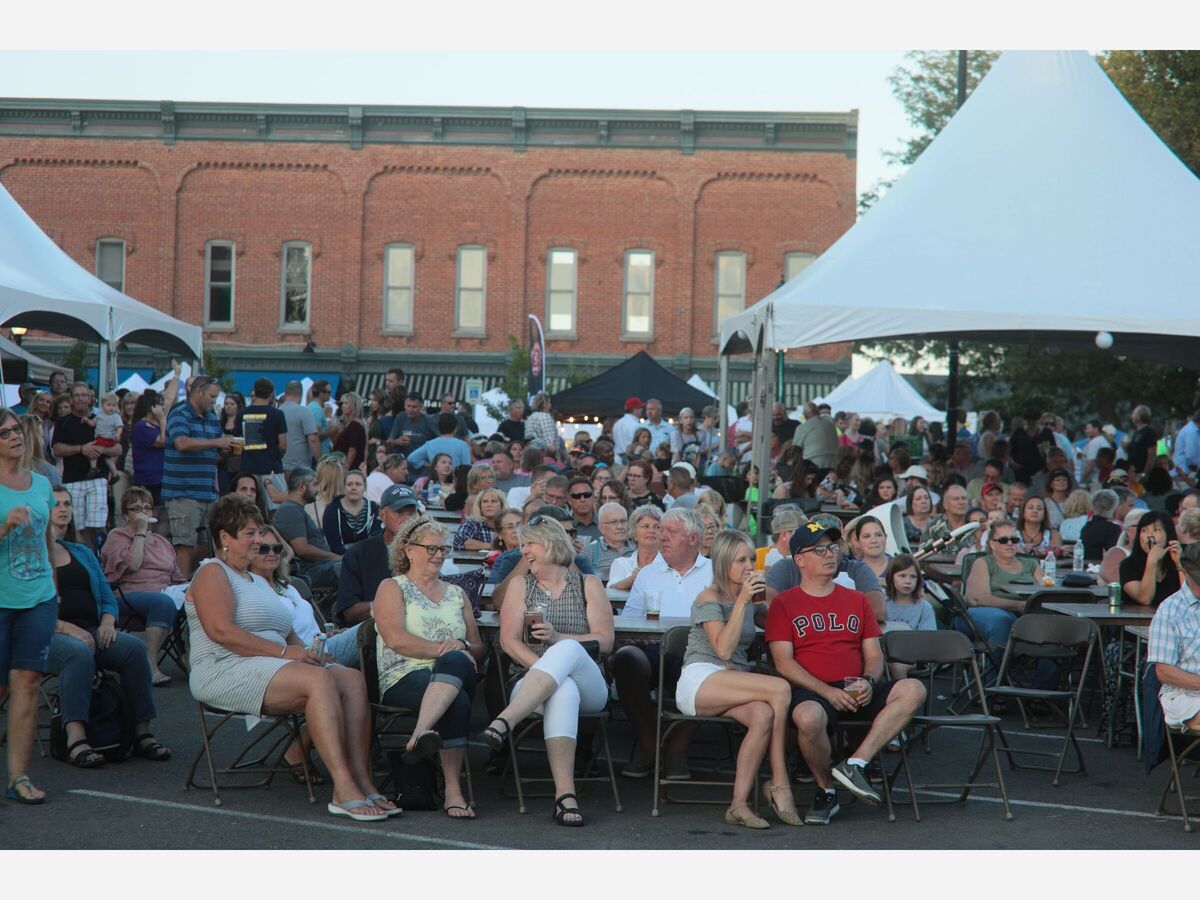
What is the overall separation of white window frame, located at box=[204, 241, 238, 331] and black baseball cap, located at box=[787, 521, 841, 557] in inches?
1149

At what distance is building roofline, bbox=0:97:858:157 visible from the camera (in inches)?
1302

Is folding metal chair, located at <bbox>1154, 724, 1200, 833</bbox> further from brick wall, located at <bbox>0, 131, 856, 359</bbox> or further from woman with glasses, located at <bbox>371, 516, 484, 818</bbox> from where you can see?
brick wall, located at <bbox>0, 131, 856, 359</bbox>

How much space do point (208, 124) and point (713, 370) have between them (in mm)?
13609

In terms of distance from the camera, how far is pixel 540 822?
6426 mm

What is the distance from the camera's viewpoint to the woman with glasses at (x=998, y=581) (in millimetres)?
9609

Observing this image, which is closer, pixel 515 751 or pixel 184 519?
pixel 515 751

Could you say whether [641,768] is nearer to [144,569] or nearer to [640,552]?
[640,552]

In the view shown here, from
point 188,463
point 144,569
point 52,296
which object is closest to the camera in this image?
point 144,569

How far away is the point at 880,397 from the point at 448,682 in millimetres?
24024

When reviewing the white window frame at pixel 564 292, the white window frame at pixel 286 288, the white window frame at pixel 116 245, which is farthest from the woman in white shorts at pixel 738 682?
the white window frame at pixel 116 245

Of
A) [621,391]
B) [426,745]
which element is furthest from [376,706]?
[621,391]

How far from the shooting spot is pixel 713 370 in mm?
33531

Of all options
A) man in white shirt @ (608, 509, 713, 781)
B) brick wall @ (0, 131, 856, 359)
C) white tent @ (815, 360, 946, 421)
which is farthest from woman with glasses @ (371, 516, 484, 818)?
brick wall @ (0, 131, 856, 359)

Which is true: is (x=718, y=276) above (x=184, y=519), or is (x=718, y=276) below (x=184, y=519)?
above
